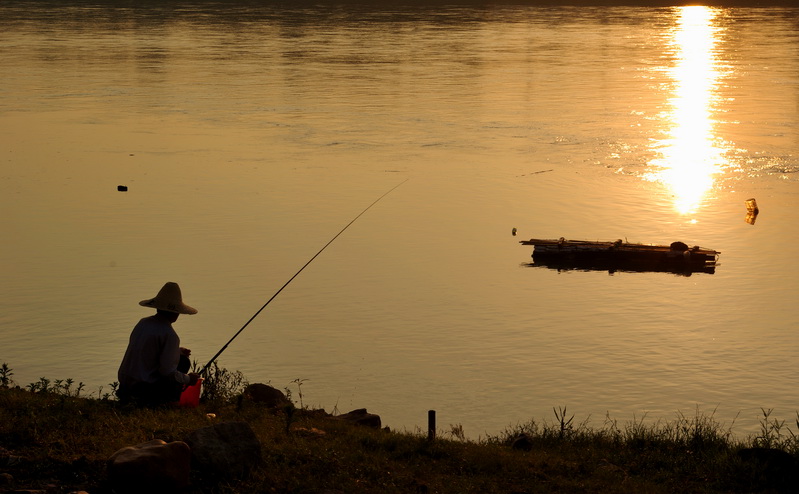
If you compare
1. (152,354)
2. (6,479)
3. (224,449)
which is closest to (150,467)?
(224,449)

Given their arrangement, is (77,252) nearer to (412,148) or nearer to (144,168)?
(144,168)

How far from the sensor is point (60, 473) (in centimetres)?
665

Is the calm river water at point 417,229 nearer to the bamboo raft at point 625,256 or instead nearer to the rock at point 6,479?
the bamboo raft at point 625,256

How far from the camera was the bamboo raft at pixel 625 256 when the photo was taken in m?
15.7

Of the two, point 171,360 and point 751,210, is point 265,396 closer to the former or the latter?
point 171,360

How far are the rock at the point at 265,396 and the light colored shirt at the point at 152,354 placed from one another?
4.32 ft

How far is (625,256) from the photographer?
15758 mm

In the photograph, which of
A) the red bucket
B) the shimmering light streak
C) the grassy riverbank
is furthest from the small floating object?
the red bucket

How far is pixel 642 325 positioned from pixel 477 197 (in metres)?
6.37

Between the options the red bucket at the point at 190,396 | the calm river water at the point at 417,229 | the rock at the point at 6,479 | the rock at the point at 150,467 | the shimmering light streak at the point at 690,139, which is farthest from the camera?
the shimmering light streak at the point at 690,139

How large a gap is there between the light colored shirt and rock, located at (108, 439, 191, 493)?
48.4 inches

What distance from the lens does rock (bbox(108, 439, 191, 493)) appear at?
6.29 m

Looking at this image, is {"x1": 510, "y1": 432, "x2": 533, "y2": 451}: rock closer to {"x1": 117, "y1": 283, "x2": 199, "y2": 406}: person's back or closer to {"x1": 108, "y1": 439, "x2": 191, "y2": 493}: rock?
{"x1": 117, "y1": 283, "x2": 199, "y2": 406}: person's back

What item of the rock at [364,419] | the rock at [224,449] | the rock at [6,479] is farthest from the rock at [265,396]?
the rock at [6,479]
